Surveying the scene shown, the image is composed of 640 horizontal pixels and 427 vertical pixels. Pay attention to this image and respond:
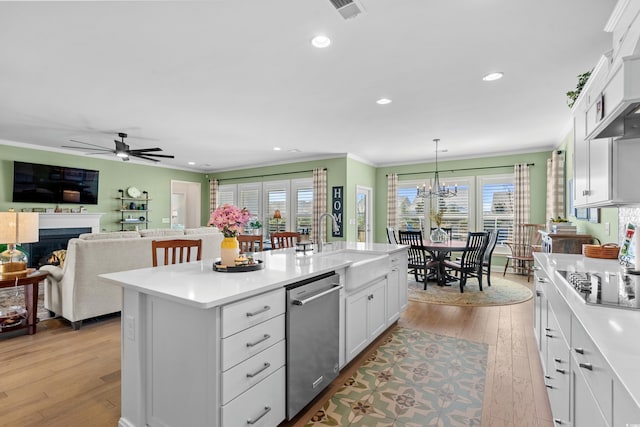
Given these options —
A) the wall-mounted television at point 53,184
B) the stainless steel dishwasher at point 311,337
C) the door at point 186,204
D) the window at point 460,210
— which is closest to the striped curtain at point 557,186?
the window at point 460,210

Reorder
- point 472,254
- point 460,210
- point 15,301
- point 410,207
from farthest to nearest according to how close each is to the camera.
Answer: point 410,207 < point 460,210 < point 472,254 < point 15,301

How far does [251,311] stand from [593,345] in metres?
1.35

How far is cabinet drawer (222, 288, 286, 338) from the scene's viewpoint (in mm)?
1444

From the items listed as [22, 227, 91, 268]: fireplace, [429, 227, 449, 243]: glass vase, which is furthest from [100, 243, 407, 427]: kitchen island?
[22, 227, 91, 268]: fireplace

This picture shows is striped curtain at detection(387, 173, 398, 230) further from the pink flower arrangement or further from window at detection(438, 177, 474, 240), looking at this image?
the pink flower arrangement

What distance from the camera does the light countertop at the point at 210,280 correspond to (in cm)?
146

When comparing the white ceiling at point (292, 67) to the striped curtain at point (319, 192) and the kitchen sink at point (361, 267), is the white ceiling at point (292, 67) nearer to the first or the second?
the kitchen sink at point (361, 267)

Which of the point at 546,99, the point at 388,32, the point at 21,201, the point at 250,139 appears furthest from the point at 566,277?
the point at 21,201

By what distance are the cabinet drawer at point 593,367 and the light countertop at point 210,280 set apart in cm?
132

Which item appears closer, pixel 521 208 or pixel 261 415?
pixel 261 415

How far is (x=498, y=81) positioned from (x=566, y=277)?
229 cm

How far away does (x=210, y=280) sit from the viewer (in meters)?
1.79

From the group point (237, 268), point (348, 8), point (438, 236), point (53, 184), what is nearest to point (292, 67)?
point (348, 8)

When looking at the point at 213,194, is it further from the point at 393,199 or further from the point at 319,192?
the point at 393,199
